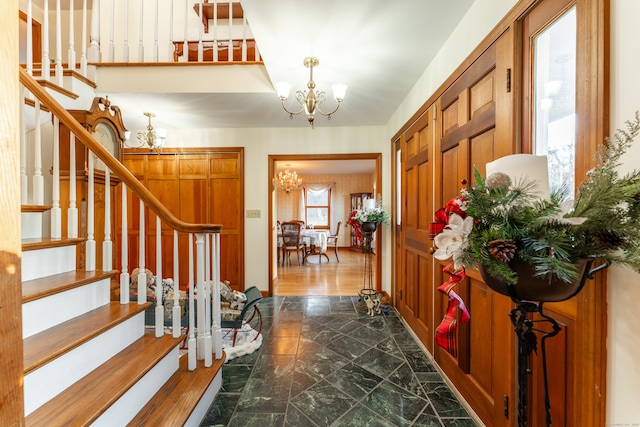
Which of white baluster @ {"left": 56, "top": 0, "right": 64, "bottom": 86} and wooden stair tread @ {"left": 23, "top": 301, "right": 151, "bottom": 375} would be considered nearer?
wooden stair tread @ {"left": 23, "top": 301, "right": 151, "bottom": 375}

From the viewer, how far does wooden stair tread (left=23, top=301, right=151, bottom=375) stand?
3.64 ft

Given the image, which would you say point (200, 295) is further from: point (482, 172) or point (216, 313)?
point (482, 172)

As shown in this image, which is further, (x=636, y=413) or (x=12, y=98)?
(x=636, y=413)

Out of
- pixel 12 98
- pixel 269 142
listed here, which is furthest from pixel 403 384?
pixel 269 142

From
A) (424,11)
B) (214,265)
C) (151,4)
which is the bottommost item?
(214,265)

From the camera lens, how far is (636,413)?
801 mm

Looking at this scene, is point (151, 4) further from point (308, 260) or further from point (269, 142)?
point (308, 260)

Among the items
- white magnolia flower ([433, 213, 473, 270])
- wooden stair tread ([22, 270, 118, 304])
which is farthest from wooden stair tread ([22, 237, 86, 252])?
white magnolia flower ([433, 213, 473, 270])

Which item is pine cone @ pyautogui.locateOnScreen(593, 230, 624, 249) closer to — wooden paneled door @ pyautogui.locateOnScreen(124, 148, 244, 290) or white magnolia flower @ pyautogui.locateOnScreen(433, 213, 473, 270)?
white magnolia flower @ pyautogui.locateOnScreen(433, 213, 473, 270)

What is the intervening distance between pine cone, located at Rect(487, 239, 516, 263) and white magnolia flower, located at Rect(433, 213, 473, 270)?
7 centimetres

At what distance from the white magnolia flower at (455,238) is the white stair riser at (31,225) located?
2.46 m

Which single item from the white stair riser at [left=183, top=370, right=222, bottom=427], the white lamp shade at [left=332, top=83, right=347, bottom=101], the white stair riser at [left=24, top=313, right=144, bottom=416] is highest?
the white lamp shade at [left=332, top=83, right=347, bottom=101]

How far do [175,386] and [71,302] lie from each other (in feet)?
2.47

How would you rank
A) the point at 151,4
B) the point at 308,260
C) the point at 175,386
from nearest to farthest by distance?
the point at 175,386
the point at 151,4
the point at 308,260
